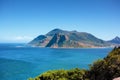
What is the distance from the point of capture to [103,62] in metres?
34.9

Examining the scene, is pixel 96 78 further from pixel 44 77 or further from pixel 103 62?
pixel 44 77

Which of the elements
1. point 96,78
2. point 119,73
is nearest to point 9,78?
point 96,78

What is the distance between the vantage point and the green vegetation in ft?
106

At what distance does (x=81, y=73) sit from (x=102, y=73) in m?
3.95

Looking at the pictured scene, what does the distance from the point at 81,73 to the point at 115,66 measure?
6.10 meters

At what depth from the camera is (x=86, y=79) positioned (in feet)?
113

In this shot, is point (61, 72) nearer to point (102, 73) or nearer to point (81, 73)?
point (81, 73)

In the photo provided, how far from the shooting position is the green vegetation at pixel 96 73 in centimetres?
3221

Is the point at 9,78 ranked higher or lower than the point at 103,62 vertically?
lower

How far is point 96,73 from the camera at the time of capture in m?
34.8

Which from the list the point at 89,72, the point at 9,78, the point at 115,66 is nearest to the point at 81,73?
the point at 89,72

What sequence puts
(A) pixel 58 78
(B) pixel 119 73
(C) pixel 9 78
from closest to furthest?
(B) pixel 119 73 < (A) pixel 58 78 < (C) pixel 9 78

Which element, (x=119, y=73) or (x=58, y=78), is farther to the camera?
(x=58, y=78)

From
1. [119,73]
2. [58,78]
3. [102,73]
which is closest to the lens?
[119,73]
